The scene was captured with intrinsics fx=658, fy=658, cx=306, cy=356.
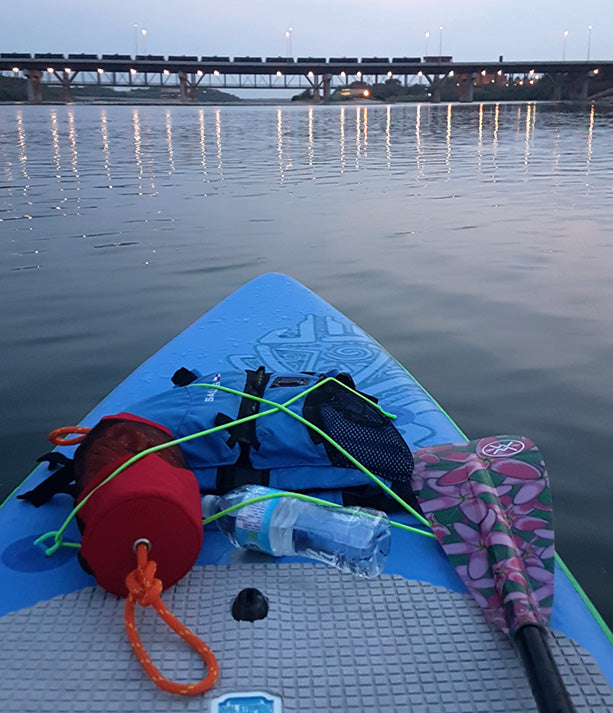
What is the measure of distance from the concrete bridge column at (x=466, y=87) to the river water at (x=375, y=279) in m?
76.5

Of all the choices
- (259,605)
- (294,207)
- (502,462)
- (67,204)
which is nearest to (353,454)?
(502,462)

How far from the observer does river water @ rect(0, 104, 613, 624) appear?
12.0ft

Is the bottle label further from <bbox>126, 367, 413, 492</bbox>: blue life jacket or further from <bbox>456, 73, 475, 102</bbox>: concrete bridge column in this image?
<bbox>456, 73, 475, 102</bbox>: concrete bridge column

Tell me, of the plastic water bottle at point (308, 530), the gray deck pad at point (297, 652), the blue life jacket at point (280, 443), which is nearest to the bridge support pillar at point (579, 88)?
the blue life jacket at point (280, 443)

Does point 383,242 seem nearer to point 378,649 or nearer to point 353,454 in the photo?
point 353,454

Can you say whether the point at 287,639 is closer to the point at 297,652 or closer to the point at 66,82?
the point at 297,652

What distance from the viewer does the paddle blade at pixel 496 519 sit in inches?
66.5

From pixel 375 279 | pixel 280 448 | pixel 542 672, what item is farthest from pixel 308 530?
pixel 375 279

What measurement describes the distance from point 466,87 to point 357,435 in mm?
92391

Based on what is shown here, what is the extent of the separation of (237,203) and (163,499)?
31.7 feet

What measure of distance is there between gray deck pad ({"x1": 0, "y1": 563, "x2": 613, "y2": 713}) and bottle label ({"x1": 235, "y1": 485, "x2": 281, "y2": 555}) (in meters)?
0.10

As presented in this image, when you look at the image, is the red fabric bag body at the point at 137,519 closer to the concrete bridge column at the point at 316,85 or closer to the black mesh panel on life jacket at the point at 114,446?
the black mesh panel on life jacket at the point at 114,446

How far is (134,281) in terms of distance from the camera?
20.9 feet

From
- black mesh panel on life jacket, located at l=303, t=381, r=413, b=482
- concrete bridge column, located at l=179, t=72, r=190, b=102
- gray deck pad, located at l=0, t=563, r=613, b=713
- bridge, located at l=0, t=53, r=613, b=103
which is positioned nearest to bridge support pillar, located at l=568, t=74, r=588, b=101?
bridge, located at l=0, t=53, r=613, b=103
